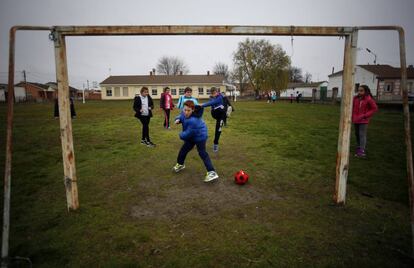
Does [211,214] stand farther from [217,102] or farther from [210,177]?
[217,102]

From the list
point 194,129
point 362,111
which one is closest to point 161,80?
point 362,111

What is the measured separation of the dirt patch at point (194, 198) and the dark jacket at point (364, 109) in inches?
159

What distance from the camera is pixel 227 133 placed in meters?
10.7

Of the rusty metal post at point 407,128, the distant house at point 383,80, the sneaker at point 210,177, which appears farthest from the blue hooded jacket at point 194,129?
the distant house at point 383,80

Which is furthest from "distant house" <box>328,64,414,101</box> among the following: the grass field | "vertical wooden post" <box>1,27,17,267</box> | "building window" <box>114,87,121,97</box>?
"vertical wooden post" <box>1,27,17,267</box>

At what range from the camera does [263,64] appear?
5138cm

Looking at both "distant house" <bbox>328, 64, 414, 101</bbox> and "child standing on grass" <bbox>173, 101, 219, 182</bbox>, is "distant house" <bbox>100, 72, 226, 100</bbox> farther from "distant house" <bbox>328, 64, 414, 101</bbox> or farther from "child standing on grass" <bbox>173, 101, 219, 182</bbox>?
"child standing on grass" <bbox>173, 101, 219, 182</bbox>

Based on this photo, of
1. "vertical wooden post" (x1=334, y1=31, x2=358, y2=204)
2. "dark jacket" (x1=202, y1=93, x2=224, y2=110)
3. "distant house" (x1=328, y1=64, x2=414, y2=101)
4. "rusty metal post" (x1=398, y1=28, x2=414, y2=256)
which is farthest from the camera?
"distant house" (x1=328, y1=64, x2=414, y2=101)

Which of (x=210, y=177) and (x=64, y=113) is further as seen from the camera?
(x=210, y=177)

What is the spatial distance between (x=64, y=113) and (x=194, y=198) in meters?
2.56

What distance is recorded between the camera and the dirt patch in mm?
3822

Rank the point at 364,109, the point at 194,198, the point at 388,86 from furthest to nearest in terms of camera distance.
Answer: the point at 388,86 < the point at 364,109 < the point at 194,198

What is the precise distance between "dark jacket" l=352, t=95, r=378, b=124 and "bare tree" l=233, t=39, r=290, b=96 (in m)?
46.0

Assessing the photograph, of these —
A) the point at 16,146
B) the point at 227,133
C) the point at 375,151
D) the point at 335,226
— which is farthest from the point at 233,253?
the point at 16,146
